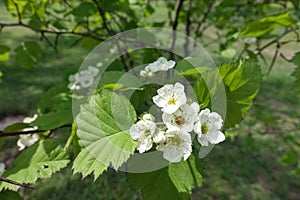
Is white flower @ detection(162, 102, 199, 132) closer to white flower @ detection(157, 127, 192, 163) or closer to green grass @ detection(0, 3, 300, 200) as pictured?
white flower @ detection(157, 127, 192, 163)

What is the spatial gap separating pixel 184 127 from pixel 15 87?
4041mm

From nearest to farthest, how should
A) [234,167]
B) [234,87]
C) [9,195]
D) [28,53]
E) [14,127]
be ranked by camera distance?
[234,87] → [9,195] → [14,127] → [28,53] → [234,167]

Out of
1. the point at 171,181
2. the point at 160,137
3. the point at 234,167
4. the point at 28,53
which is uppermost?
the point at 160,137

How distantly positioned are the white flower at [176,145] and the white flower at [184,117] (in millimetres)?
13

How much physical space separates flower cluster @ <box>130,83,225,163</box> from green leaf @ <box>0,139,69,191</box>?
0.96ft

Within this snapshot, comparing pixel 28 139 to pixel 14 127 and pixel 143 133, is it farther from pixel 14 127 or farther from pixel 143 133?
pixel 143 133

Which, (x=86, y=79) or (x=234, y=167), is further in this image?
(x=234, y=167)

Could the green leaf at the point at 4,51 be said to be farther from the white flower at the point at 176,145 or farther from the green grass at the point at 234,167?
the white flower at the point at 176,145

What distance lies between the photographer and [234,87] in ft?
2.35

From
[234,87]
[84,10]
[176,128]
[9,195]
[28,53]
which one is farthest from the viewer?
[28,53]

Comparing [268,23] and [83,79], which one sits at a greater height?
[268,23]

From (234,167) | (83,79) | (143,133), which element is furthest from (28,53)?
(234,167)

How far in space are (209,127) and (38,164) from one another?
45 centimetres

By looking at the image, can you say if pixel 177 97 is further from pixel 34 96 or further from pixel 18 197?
pixel 34 96
